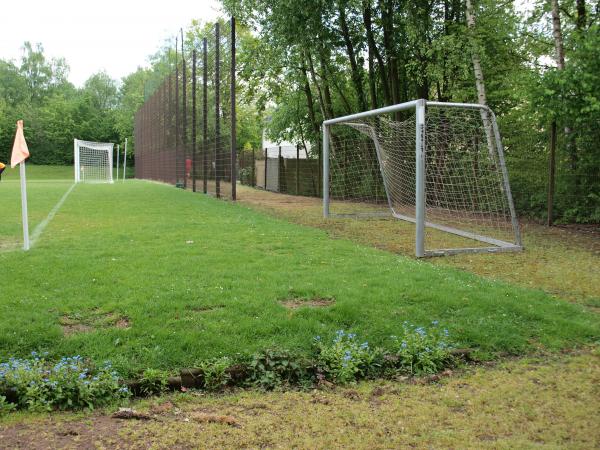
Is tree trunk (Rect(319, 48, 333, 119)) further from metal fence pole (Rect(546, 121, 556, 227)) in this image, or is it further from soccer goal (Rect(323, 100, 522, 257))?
metal fence pole (Rect(546, 121, 556, 227))

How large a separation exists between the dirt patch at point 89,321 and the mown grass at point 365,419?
3.33 ft

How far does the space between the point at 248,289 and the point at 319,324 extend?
105 centimetres

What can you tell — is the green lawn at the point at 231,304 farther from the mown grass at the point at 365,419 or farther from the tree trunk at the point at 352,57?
the tree trunk at the point at 352,57

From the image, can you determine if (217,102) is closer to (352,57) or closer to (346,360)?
(352,57)

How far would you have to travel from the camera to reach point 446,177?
450 inches

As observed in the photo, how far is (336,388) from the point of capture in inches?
146

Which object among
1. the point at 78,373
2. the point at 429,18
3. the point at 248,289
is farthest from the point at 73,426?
the point at 429,18

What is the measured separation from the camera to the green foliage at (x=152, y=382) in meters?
3.57

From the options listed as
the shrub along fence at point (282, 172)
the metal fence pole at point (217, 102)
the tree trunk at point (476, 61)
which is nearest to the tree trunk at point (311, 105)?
the shrub along fence at point (282, 172)

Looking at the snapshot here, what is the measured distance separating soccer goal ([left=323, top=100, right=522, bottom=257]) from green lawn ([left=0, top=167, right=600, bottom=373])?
1.94 m

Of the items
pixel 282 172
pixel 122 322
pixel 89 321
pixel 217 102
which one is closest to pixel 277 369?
pixel 122 322

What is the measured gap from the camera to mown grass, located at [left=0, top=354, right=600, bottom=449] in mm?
2930

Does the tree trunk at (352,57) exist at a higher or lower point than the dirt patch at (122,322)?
higher

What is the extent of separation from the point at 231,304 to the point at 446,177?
25.2 feet
